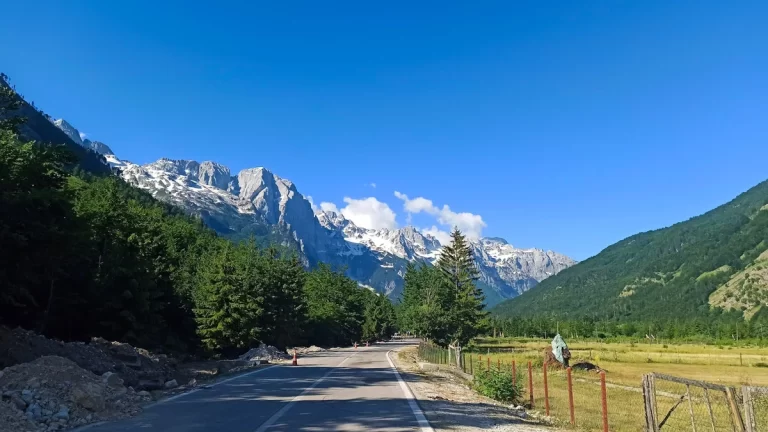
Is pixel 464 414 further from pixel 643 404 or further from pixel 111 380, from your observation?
pixel 111 380

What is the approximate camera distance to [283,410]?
1213 centimetres

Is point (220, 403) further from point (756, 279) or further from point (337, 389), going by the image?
point (756, 279)

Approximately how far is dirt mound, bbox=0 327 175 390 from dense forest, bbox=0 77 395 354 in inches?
74.1

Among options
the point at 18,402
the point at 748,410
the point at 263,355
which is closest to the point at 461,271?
the point at 263,355

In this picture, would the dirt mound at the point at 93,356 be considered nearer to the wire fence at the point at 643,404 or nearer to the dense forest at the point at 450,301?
the wire fence at the point at 643,404

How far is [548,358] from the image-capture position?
38594 mm

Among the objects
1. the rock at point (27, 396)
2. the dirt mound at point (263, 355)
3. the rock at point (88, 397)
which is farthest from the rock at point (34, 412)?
the dirt mound at point (263, 355)

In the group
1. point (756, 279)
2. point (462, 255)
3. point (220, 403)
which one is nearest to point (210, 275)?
point (220, 403)

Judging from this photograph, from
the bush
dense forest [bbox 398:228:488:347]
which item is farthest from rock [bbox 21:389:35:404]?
dense forest [bbox 398:228:488:347]

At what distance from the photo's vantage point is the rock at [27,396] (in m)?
10.7

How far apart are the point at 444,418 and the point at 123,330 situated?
2664 centimetres

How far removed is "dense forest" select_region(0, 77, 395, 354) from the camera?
1880cm

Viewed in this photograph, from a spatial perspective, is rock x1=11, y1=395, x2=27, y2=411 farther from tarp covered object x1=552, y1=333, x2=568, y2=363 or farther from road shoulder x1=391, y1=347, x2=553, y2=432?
tarp covered object x1=552, y1=333, x2=568, y2=363

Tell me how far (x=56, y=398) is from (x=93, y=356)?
1006cm
